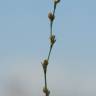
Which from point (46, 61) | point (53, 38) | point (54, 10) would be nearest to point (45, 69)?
point (46, 61)

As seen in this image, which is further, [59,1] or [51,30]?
[59,1]

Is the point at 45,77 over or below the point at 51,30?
below

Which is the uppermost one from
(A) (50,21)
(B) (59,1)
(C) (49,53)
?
(B) (59,1)

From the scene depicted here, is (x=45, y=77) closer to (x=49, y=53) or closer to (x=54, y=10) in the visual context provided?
(x=49, y=53)

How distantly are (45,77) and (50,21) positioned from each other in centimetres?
65

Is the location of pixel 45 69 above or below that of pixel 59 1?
below

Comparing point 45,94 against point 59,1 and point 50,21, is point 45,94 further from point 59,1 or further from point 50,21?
point 59,1

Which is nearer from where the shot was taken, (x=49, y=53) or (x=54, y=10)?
(x=49, y=53)

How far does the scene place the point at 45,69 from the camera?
2.51 metres

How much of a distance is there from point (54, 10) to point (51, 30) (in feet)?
0.74

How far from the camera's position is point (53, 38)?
2.74 meters

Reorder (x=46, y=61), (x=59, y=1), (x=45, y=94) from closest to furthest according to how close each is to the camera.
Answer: (x=45, y=94), (x=46, y=61), (x=59, y=1)

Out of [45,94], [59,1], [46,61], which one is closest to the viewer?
[45,94]

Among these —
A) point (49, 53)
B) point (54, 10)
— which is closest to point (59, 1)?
point (54, 10)
